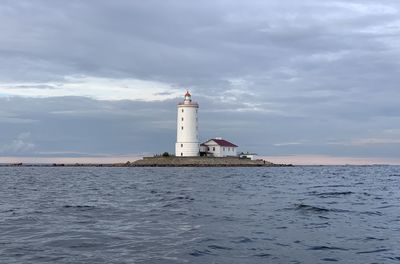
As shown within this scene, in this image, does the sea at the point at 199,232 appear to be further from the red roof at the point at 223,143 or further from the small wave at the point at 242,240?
the red roof at the point at 223,143

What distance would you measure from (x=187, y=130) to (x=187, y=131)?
327 mm

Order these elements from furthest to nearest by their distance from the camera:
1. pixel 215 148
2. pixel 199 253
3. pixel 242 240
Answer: pixel 215 148, pixel 242 240, pixel 199 253

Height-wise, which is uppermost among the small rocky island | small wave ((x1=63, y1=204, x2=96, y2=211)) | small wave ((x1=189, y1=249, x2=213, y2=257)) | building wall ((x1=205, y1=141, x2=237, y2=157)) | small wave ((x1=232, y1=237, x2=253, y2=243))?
building wall ((x1=205, y1=141, x2=237, y2=157))

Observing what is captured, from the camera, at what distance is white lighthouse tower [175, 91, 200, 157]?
101875 mm

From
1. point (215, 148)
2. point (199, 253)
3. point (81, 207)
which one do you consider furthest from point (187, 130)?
point (199, 253)

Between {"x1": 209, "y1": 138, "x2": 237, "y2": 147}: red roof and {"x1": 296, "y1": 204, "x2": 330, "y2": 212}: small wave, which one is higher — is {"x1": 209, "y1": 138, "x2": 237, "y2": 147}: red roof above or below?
above

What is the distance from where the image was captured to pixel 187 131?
4016 inches

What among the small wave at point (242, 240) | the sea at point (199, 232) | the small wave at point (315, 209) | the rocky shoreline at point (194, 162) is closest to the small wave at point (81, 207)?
the sea at point (199, 232)

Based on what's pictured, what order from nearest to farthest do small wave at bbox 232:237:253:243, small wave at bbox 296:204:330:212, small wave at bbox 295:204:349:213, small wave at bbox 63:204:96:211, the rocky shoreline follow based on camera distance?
small wave at bbox 232:237:253:243, small wave at bbox 295:204:349:213, small wave at bbox 296:204:330:212, small wave at bbox 63:204:96:211, the rocky shoreline

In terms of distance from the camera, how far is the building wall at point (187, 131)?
101875 millimetres

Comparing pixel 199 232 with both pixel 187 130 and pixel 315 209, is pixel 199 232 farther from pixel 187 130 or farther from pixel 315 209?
pixel 187 130

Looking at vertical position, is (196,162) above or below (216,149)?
below

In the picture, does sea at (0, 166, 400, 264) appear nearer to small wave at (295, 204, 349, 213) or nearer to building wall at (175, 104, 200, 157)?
small wave at (295, 204, 349, 213)

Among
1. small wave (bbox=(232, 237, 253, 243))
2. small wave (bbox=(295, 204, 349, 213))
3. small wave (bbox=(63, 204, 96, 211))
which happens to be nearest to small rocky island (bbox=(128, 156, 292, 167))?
small wave (bbox=(63, 204, 96, 211))
